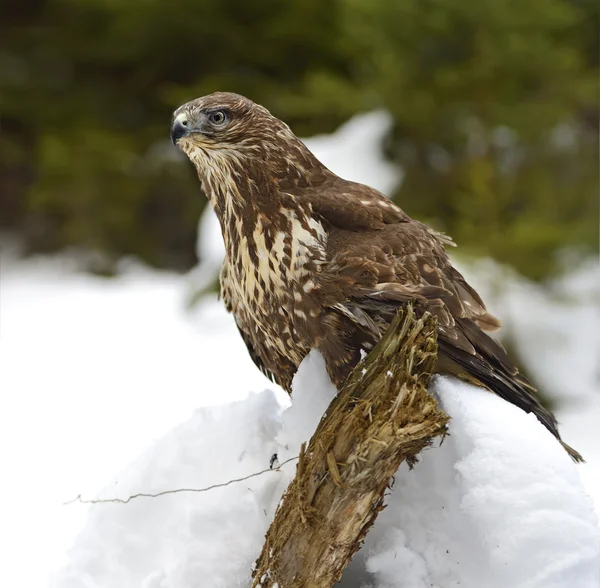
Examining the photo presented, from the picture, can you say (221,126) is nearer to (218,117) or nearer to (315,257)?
(218,117)

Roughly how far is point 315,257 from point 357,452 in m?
0.60

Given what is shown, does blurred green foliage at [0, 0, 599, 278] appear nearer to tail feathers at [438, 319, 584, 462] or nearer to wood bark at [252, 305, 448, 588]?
tail feathers at [438, 319, 584, 462]

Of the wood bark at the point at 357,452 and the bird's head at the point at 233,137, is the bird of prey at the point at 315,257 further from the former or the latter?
the wood bark at the point at 357,452

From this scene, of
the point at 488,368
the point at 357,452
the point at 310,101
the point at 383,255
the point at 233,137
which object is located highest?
the point at 310,101

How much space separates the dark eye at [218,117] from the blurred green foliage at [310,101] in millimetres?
2928

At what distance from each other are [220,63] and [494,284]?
→ 415 cm

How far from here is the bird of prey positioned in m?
2.19

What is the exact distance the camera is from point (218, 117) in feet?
7.70

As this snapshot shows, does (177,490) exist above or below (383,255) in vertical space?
below

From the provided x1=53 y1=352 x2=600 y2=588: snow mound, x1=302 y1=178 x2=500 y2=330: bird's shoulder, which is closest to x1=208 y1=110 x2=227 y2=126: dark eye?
x1=302 y1=178 x2=500 y2=330: bird's shoulder

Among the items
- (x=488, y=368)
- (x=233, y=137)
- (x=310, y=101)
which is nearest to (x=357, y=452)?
(x=488, y=368)

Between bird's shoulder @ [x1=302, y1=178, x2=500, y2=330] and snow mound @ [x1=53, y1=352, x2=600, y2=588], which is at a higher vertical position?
bird's shoulder @ [x1=302, y1=178, x2=500, y2=330]

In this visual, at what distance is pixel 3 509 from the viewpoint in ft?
12.1

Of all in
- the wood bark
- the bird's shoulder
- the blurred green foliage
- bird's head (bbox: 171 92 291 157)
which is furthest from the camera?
the blurred green foliage
